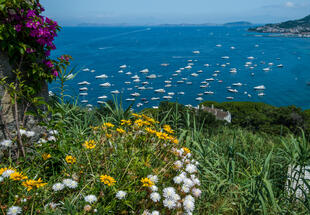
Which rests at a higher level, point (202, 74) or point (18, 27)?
point (18, 27)

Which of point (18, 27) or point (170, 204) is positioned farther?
point (18, 27)

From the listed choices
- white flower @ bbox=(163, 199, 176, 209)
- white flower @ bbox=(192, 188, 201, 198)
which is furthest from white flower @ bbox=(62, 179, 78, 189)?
white flower @ bbox=(192, 188, 201, 198)

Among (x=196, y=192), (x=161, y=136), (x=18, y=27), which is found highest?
(x=18, y=27)

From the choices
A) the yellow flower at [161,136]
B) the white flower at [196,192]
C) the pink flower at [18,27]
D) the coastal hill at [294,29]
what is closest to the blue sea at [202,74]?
the pink flower at [18,27]

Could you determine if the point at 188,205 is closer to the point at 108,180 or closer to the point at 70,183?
the point at 108,180

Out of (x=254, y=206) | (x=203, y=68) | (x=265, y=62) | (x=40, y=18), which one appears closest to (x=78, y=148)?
(x=254, y=206)

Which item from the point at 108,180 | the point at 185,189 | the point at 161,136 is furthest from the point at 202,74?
the point at 108,180

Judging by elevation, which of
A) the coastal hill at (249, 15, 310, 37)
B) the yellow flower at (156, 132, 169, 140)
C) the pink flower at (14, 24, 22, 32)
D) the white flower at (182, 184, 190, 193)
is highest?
the coastal hill at (249, 15, 310, 37)

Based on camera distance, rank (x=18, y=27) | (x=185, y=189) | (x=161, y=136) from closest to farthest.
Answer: (x=185, y=189)
(x=161, y=136)
(x=18, y=27)

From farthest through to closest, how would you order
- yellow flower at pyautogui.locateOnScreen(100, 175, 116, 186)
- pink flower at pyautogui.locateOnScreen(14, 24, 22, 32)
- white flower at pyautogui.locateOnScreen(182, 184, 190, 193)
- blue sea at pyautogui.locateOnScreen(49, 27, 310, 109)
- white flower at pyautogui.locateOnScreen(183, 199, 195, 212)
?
blue sea at pyautogui.locateOnScreen(49, 27, 310, 109) → pink flower at pyautogui.locateOnScreen(14, 24, 22, 32) → white flower at pyautogui.locateOnScreen(182, 184, 190, 193) → white flower at pyautogui.locateOnScreen(183, 199, 195, 212) → yellow flower at pyautogui.locateOnScreen(100, 175, 116, 186)

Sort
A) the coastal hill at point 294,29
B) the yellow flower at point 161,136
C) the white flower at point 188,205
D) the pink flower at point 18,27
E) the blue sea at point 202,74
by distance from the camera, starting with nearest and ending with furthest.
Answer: the white flower at point 188,205 < the yellow flower at point 161,136 < the pink flower at point 18,27 < the blue sea at point 202,74 < the coastal hill at point 294,29

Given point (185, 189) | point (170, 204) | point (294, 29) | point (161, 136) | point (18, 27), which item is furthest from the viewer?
point (294, 29)

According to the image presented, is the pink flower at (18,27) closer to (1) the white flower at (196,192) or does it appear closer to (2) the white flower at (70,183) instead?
(2) the white flower at (70,183)

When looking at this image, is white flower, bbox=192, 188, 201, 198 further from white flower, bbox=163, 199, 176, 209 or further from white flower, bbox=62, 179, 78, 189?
white flower, bbox=62, 179, 78, 189
